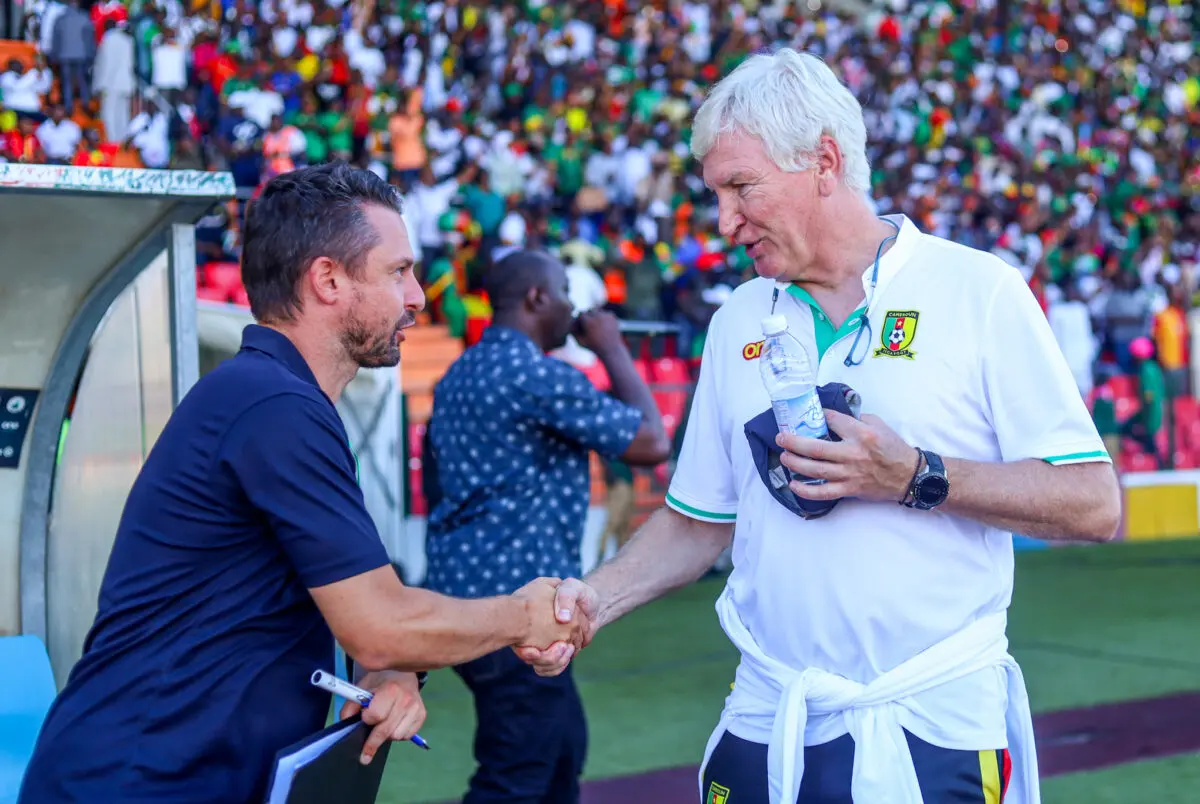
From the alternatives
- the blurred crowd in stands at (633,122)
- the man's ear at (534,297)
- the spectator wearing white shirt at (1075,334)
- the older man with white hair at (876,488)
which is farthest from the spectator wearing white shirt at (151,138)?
the older man with white hair at (876,488)

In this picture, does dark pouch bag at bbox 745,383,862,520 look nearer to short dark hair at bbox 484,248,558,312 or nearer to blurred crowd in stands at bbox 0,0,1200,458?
short dark hair at bbox 484,248,558,312

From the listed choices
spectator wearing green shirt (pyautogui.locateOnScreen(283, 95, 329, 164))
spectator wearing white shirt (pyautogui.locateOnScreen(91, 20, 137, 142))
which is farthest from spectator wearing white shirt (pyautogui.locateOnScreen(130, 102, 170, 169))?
spectator wearing green shirt (pyautogui.locateOnScreen(283, 95, 329, 164))

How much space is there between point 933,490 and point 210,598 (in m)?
1.18

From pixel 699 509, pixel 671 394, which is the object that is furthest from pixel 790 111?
pixel 671 394

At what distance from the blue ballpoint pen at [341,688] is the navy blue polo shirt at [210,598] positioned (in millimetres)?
60

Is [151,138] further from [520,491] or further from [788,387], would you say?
[788,387]

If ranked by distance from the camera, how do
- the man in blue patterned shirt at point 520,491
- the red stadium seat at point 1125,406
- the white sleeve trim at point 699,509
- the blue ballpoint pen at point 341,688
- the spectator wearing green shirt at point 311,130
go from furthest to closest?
1. the spectator wearing green shirt at point 311,130
2. the red stadium seat at point 1125,406
3. the man in blue patterned shirt at point 520,491
4. the white sleeve trim at point 699,509
5. the blue ballpoint pen at point 341,688

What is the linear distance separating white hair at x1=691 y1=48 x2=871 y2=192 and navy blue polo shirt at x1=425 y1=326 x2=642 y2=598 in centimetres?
152

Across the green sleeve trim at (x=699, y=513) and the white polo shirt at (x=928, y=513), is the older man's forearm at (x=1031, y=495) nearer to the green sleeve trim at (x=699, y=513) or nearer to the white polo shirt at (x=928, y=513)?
the white polo shirt at (x=928, y=513)

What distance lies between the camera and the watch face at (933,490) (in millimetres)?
2330

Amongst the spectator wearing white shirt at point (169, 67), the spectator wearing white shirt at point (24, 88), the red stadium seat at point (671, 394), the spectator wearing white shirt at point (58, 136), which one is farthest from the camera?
the spectator wearing white shirt at point (169, 67)

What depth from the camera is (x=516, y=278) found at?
436cm

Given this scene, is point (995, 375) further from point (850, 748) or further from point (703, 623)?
point (703, 623)

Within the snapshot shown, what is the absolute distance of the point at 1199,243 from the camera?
2027 centimetres
